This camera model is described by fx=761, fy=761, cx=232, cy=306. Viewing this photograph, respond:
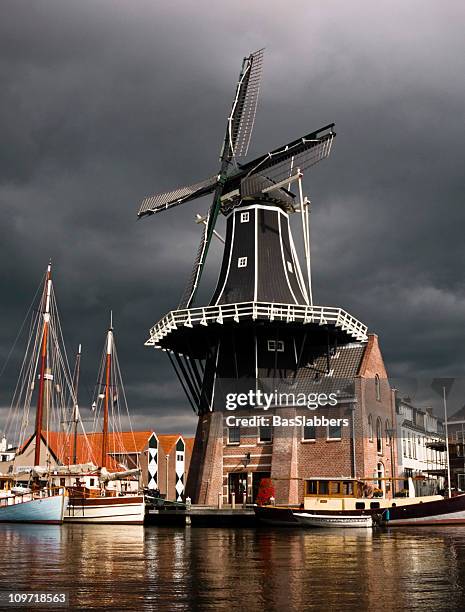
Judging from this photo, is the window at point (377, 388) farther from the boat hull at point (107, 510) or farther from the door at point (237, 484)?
the boat hull at point (107, 510)

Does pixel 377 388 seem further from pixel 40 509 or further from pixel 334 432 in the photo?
pixel 40 509

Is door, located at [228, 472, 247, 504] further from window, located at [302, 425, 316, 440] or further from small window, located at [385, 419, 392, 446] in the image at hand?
small window, located at [385, 419, 392, 446]

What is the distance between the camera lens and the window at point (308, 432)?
45688 millimetres

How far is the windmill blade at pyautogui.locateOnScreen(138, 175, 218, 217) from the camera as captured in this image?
5353 centimetres

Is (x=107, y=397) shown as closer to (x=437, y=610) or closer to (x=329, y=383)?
(x=329, y=383)

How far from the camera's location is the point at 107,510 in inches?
1741

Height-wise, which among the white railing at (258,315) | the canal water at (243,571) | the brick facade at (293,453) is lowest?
the canal water at (243,571)

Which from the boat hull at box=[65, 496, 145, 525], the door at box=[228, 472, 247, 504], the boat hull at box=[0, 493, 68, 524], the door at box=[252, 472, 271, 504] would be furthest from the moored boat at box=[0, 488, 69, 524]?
the door at box=[252, 472, 271, 504]

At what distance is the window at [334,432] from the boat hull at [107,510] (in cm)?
1163

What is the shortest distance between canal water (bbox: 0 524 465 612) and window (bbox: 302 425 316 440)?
13071 millimetres

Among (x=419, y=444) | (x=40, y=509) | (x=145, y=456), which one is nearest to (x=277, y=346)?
(x=40, y=509)

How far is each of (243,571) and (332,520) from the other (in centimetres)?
1924

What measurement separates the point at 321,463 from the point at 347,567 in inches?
982

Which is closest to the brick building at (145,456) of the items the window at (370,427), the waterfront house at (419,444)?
the waterfront house at (419,444)
